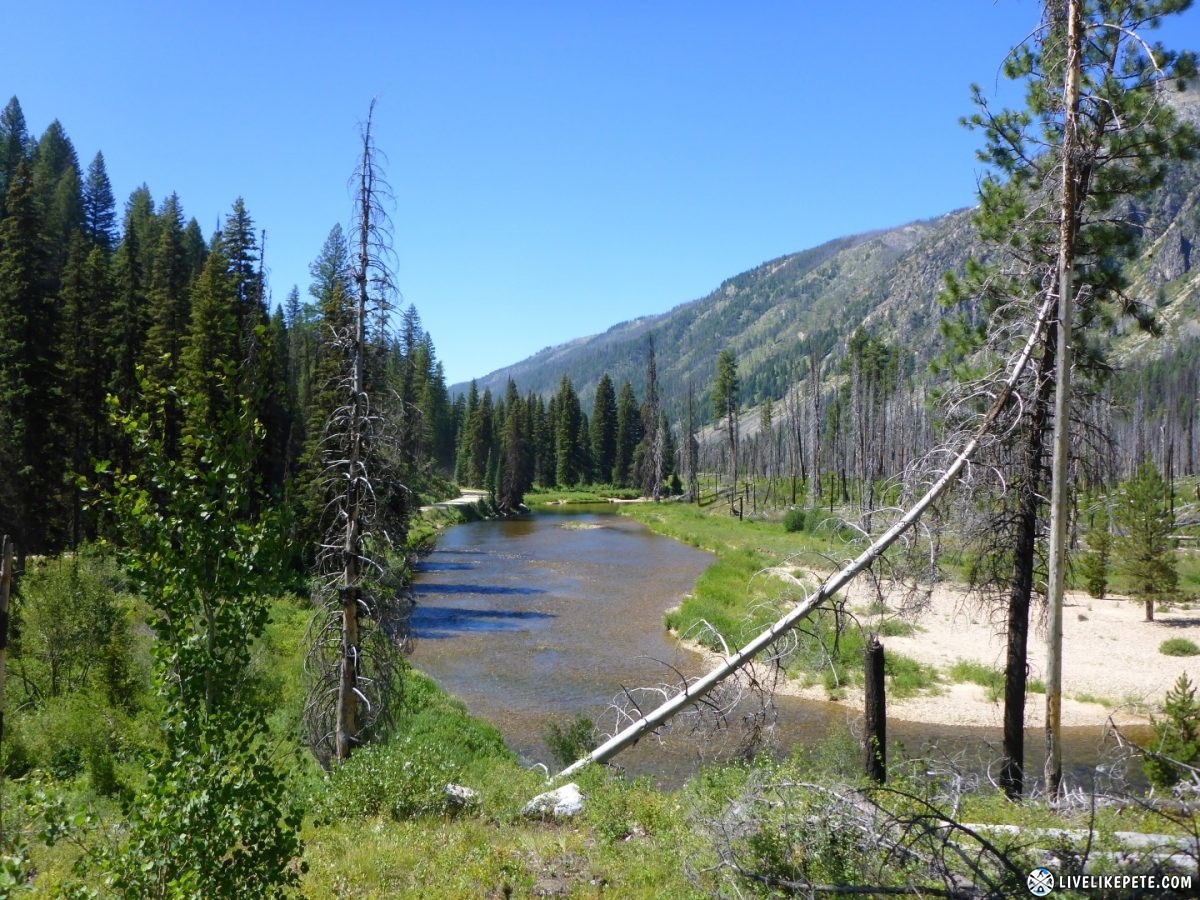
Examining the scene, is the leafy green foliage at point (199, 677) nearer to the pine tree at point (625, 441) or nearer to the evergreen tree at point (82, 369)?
the evergreen tree at point (82, 369)

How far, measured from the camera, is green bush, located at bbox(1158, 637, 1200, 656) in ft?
74.2

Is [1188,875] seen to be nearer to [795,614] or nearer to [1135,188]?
[795,614]

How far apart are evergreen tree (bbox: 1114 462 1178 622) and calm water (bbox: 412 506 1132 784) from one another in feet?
36.5

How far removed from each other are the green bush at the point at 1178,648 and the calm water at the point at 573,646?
702cm

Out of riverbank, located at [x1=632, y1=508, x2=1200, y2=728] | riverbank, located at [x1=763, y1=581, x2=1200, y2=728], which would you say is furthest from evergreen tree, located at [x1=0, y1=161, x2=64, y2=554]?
riverbank, located at [x1=763, y1=581, x2=1200, y2=728]

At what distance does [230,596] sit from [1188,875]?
6203mm

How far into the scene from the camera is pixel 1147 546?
2684 cm

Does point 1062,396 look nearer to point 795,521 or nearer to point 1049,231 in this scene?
point 1049,231

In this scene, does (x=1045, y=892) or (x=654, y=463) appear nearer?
(x=1045, y=892)

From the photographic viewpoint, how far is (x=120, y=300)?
30812 millimetres

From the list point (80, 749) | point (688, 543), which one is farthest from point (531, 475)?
point (80, 749)

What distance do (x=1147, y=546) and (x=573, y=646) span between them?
20.0m

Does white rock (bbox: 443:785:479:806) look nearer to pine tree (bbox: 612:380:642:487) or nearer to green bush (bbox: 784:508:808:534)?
green bush (bbox: 784:508:808:534)

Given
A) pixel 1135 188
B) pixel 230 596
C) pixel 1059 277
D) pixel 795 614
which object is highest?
pixel 1135 188
